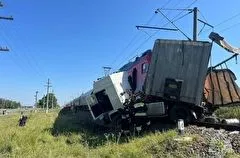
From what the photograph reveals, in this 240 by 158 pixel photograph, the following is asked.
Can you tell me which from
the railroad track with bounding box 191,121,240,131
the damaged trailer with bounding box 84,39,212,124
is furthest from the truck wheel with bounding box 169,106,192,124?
the railroad track with bounding box 191,121,240,131

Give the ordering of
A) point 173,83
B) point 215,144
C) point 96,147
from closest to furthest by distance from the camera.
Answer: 1. point 215,144
2. point 96,147
3. point 173,83

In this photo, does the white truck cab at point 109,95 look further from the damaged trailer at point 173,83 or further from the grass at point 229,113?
the grass at point 229,113

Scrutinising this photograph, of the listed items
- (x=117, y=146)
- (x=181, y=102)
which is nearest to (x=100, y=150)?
(x=117, y=146)

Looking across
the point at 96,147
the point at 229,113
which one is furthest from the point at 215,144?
the point at 229,113

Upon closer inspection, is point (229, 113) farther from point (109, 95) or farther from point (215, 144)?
point (215, 144)

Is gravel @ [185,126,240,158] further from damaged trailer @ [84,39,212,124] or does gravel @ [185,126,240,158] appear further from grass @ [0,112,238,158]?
damaged trailer @ [84,39,212,124]

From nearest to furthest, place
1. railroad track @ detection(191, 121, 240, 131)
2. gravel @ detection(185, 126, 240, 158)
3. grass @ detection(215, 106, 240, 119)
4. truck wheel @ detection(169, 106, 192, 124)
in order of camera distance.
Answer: gravel @ detection(185, 126, 240, 158) → railroad track @ detection(191, 121, 240, 131) → truck wheel @ detection(169, 106, 192, 124) → grass @ detection(215, 106, 240, 119)

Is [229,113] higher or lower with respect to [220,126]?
higher

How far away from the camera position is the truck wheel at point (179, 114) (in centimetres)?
1598

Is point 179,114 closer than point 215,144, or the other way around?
point 215,144

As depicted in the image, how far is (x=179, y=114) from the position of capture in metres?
16.1

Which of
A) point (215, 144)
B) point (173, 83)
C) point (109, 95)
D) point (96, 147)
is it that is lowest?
point (96, 147)

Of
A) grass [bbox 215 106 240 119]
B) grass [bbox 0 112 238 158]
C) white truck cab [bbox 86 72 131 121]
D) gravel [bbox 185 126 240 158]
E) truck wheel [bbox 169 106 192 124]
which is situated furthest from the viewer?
grass [bbox 215 106 240 119]

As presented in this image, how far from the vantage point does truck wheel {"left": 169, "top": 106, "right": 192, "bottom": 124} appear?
1598cm
